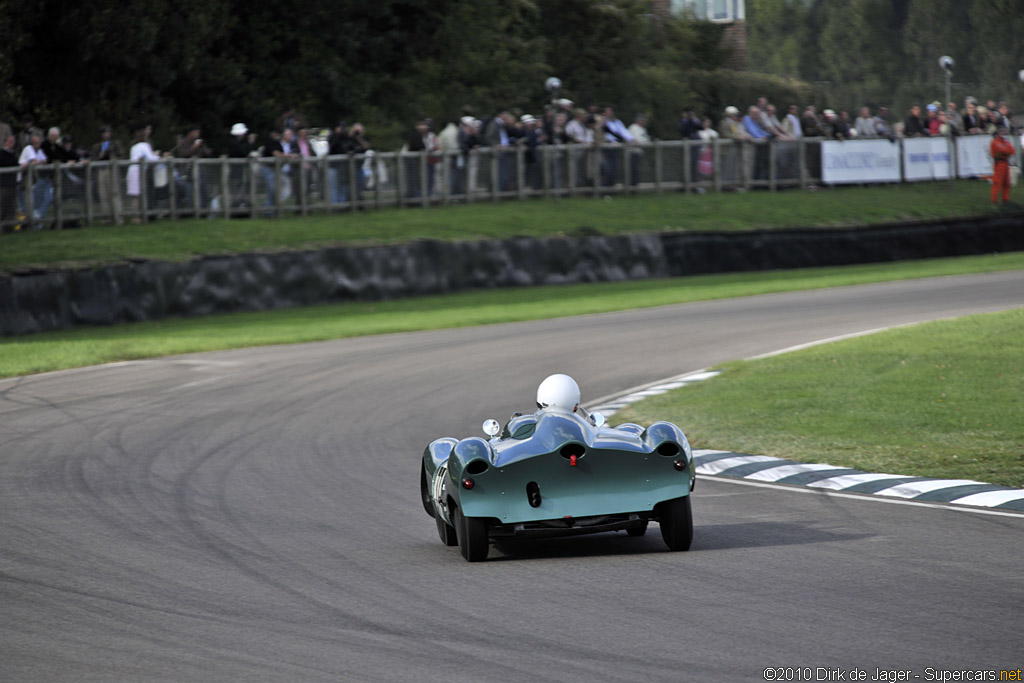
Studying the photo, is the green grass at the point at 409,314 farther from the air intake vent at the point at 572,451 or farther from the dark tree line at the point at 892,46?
the dark tree line at the point at 892,46

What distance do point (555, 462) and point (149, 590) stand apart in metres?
2.15

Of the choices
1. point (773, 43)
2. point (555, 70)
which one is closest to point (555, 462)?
point (555, 70)

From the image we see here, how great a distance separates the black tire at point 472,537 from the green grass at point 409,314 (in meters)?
11.1

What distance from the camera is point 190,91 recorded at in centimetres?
3444

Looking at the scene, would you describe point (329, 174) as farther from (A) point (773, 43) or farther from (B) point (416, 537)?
(A) point (773, 43)

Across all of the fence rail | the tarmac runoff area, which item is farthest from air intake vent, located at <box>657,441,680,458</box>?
the fence rail

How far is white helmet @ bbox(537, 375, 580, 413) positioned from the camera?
776 centimetres

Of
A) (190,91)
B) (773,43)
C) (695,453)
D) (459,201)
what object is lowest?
(695,453)

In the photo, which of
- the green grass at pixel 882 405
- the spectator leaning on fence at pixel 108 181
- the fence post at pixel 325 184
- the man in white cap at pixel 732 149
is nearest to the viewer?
the green grass at pixel 882 405

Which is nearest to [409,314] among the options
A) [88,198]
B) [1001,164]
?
[88,198]

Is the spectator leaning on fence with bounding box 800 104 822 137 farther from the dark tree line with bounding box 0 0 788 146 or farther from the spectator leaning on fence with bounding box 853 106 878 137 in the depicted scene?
the dark tree line with bounding box 0 0 788 146

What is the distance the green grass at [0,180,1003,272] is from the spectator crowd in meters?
0.59

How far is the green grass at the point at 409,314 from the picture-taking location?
1877cm

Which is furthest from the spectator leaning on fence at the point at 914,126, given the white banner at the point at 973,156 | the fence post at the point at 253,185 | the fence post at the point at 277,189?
the fence post at the point at 253,185
